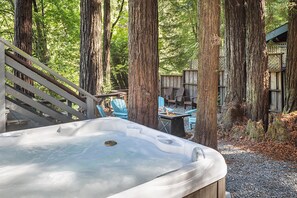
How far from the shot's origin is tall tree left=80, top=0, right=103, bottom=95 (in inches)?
248

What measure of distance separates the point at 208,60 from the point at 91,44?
332cm

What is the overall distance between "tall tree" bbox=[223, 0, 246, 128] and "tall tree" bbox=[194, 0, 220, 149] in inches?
93.9

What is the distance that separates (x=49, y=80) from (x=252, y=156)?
3.40m

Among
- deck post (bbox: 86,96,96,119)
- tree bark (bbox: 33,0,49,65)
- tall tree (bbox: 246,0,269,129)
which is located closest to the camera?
deck post (bbox: 86,96,96,119)

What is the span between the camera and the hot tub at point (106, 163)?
80.8 inches

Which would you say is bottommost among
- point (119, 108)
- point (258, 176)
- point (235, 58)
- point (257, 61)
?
point (258, 176)

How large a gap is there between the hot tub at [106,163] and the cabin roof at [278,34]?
7123 mm

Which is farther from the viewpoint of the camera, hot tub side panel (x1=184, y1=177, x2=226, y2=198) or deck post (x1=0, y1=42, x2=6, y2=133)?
deck post (x1=0, y1=42, x2=6, y2=133)

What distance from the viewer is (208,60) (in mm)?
3854

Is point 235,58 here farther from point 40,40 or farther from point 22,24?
point 40,40

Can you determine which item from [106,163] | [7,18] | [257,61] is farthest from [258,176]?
[7,18]

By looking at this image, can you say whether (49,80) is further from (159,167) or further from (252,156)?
(252,156)

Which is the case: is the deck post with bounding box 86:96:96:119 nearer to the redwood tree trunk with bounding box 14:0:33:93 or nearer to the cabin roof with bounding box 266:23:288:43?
the redwood tree trunk with bounding box 14:0:33:93

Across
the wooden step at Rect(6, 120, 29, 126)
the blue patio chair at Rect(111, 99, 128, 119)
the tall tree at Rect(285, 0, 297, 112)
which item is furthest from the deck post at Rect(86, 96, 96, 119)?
the tall tree at Rect(285, 0, 297, 112)
